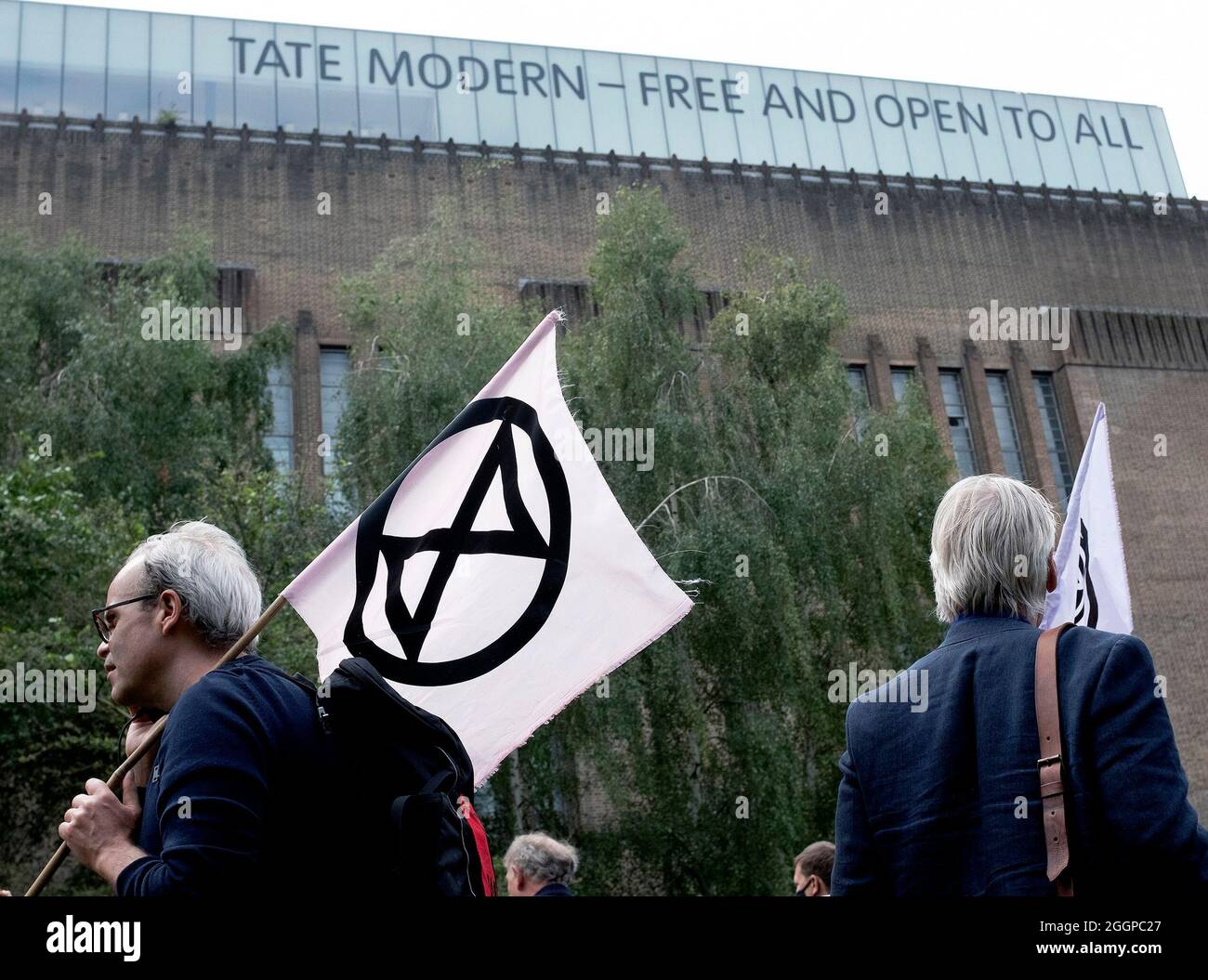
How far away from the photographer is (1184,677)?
32281mm

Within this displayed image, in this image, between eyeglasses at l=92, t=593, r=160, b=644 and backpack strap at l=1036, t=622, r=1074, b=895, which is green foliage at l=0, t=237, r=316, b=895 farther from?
backpack strap at l=1036, t=622, r=1074, b=895

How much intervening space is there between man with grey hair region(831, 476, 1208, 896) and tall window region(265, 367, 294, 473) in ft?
86.3

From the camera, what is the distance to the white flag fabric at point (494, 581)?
451 cm

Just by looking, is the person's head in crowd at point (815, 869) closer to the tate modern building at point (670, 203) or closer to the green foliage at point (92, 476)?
the green foliage at point (92, 476)

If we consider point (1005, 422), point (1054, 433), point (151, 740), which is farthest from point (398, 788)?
point (1054, 433)

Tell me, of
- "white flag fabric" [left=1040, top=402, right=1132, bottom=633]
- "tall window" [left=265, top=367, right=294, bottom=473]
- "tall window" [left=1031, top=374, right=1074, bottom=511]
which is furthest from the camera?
"tall window" [left=1031, top=374, right=1074, bottom=511]

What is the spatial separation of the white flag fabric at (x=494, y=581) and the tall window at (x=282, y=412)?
24.1 metres

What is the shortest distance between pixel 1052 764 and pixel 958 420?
105ft

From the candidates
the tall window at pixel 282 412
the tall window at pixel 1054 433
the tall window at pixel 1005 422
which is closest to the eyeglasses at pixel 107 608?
the tall window at pixel 282 412

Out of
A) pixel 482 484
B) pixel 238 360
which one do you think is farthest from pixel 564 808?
pixel 482 484

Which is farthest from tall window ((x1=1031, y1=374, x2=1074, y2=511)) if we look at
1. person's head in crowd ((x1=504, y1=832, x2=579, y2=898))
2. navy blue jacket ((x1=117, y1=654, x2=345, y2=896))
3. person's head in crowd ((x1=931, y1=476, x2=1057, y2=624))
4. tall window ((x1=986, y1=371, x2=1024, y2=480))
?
navy blue jacket ((x1=117, y1=654, x2=345, y2=896))

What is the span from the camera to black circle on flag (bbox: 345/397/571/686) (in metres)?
4.53

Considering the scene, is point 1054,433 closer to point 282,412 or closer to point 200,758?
point 282,412
